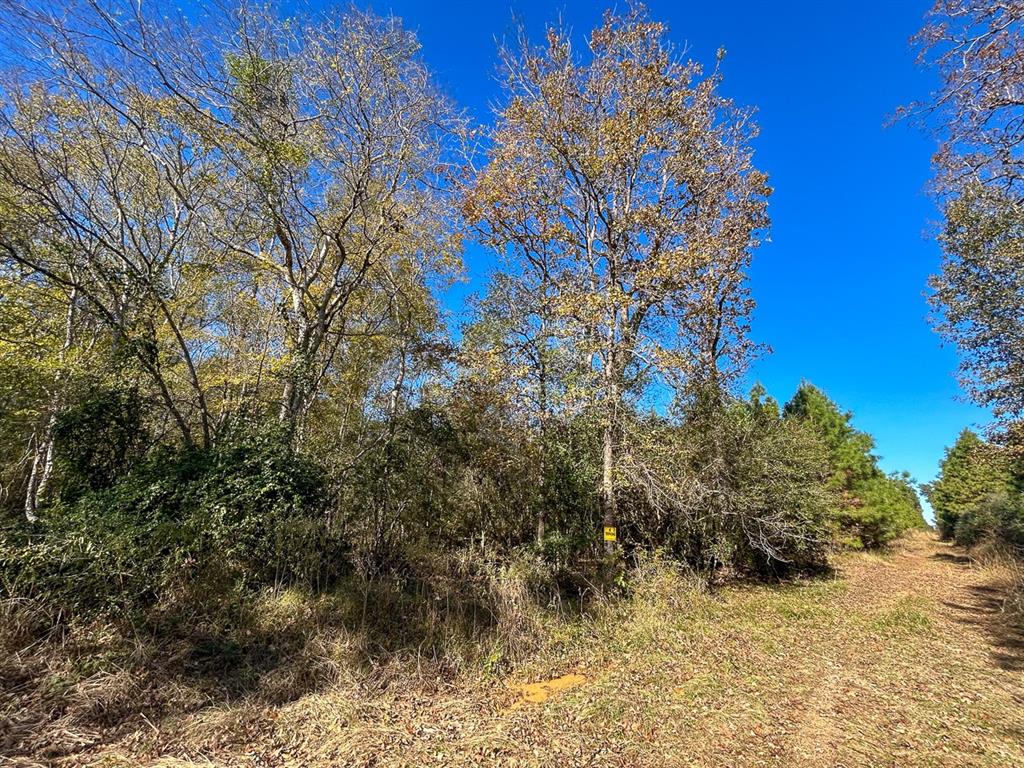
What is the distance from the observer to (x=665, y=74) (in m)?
8.02

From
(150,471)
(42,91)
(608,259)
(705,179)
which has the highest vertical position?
(705,179)

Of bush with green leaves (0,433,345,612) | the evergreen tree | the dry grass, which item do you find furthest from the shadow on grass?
the evergreen tree

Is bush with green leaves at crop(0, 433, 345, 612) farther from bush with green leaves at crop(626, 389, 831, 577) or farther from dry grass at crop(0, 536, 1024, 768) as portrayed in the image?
bush with green leaves at crop(626, 389, 831, 577)

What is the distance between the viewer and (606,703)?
4.18 m

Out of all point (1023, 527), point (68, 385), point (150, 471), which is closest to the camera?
point (150, 471)

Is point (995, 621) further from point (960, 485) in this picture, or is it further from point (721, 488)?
point (960, 485)

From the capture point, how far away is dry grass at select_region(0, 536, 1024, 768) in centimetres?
329

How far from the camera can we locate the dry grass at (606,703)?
329cm

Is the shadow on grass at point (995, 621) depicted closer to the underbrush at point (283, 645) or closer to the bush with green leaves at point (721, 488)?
the bush with green leaves at point (721, 488)

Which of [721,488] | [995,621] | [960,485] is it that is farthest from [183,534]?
[960,485]

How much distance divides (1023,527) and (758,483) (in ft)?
36.1

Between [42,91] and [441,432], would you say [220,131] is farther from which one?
[441,432]

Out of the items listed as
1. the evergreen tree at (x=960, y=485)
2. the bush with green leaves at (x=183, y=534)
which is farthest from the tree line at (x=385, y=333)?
the evergreen tree at (x=960, y=485)

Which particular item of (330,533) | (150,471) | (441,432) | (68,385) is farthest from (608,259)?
(68,385)
